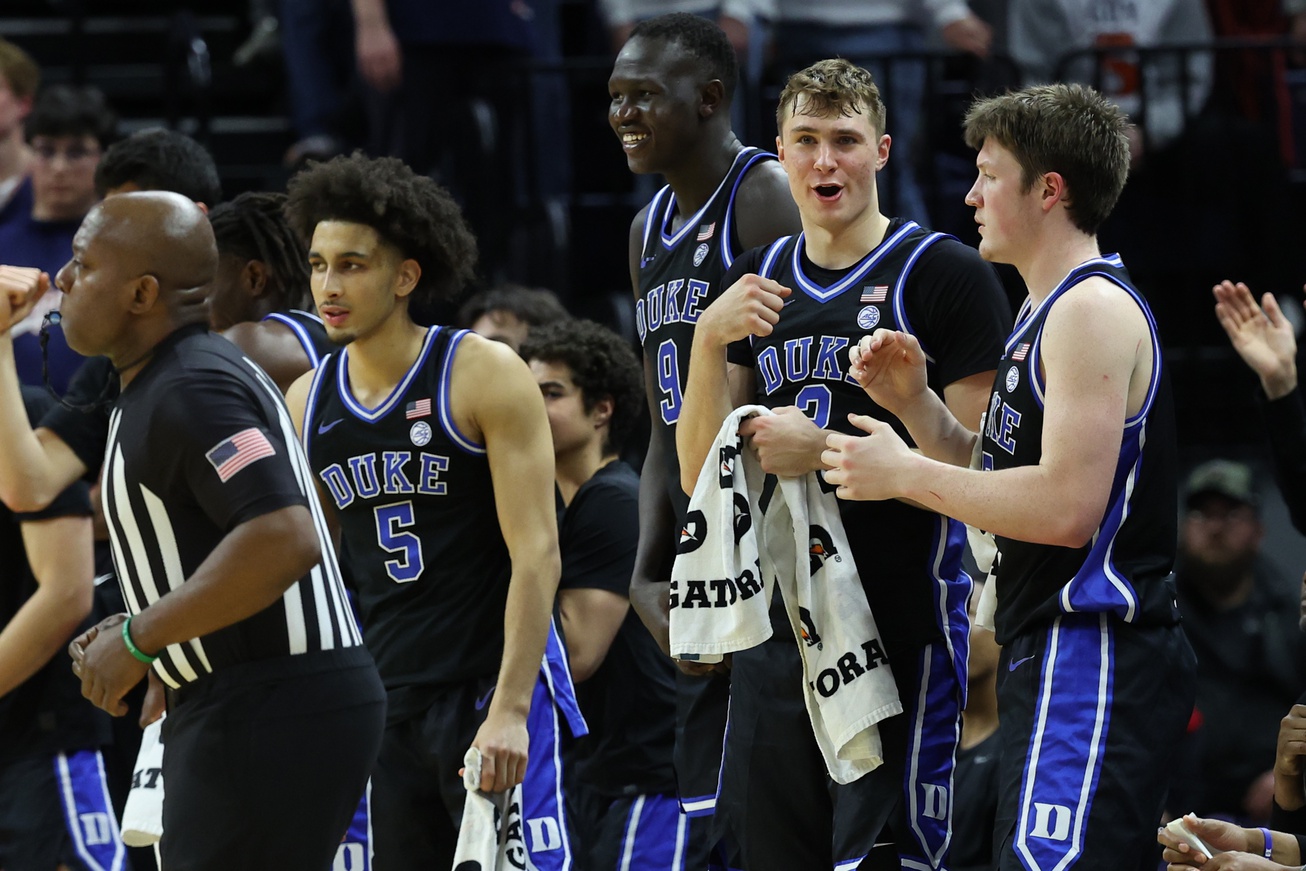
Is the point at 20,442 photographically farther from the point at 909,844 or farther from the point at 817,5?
the point at 817,5

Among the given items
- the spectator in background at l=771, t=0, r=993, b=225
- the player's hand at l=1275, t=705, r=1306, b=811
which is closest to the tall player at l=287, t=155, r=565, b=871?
the player's hand at l=1275, t=705, r=1306, b=811

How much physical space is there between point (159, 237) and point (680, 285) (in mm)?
1322

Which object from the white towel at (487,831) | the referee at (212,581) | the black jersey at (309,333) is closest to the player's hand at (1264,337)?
the white towel at (487,831)

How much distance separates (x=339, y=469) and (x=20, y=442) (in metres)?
0.94

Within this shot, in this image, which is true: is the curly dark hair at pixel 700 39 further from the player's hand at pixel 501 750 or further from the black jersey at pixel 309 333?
the player's hand at pixel 501 750

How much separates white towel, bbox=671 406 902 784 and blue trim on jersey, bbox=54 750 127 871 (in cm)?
234

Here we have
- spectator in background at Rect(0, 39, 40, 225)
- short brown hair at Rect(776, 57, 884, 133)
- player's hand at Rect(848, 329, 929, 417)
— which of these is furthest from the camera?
spectator in background at Rect(0, 39, 40, 225)

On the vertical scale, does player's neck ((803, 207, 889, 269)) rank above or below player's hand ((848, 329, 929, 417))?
above

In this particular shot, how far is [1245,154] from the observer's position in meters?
7.75

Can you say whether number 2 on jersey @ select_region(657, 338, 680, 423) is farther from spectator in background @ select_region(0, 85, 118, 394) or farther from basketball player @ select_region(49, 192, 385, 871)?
→ spectator in background @ select_region(0, 85, 118, 394)

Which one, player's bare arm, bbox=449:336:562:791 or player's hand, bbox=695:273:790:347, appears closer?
player's hand, bbox=695:273:790:347

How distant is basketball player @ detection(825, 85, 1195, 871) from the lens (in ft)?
11.2

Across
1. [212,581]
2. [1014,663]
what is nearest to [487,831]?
[212,581]

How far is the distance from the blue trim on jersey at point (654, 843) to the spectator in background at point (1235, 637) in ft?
7.67
